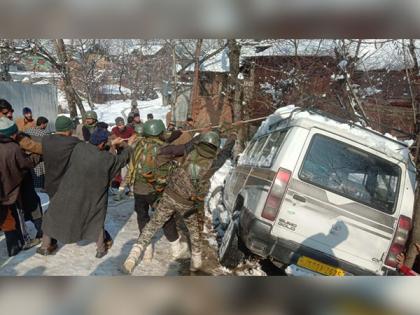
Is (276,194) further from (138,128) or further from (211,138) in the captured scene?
(138,128)

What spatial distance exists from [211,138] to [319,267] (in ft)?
2.48

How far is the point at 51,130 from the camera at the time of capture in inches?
58.7

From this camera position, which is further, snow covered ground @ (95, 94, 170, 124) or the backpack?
the backpack

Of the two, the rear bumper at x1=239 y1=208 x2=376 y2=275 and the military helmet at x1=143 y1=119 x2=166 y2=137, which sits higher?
the military helmet at x1=143 y1=119 x2=166 y2=137

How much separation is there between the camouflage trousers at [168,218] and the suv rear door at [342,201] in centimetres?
48

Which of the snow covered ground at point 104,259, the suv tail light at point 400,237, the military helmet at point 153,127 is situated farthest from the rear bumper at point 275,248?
the military helmet at point 153,127

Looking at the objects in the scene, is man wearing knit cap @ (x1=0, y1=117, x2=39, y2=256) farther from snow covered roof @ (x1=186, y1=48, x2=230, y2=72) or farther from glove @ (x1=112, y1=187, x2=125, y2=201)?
snow covered roof @ (x1=186, y1=48, x2=230, y2=72)

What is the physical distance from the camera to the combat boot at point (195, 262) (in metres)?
1.51

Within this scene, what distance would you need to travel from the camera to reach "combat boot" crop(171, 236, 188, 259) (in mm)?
1598

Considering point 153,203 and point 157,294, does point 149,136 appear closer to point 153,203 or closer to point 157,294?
point 153,203

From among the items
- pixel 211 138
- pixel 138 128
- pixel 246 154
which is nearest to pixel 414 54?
pixel 246 154

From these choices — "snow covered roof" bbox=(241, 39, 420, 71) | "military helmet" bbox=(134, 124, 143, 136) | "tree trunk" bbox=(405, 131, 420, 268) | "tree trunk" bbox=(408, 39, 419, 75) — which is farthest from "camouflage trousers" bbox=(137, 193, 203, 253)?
"tree trunk" bbox=(408, 39, 419, 75)

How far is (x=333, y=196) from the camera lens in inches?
55.0

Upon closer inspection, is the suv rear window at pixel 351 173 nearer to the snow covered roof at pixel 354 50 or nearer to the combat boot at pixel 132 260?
the snow covered roof at pixel 354 50
